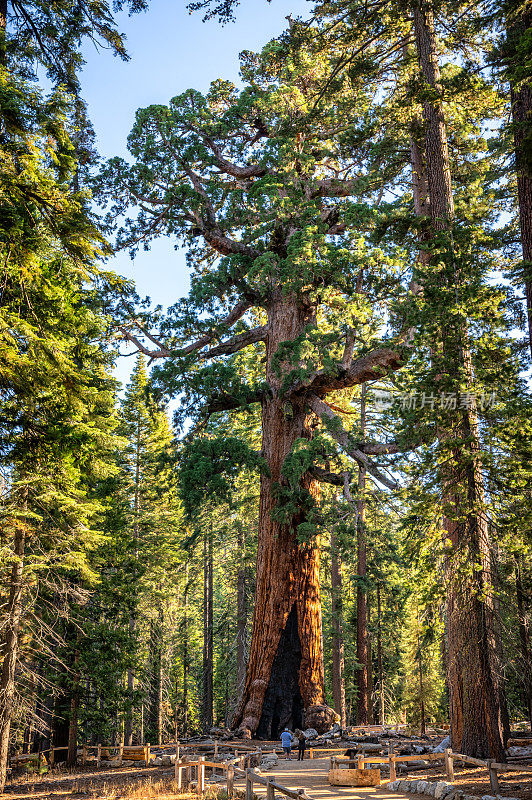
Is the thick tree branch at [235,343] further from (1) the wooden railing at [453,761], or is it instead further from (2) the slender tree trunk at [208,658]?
(1) the wooden railing at [453,761]

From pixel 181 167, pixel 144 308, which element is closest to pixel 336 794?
pixel 144 308

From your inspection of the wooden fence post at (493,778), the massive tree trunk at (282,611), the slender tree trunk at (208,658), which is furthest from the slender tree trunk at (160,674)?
the wooden fence post at (493,778)

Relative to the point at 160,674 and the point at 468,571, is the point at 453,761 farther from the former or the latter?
the point at 160,674

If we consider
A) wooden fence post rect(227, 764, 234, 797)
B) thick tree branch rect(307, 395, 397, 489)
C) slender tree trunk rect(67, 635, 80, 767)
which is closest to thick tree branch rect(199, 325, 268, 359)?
thick tree branch rect(307, 395, 397, 489)

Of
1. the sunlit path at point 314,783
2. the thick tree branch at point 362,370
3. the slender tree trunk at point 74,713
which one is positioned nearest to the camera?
the sunlit path at point 314,783

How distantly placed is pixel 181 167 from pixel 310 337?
7.73 metres

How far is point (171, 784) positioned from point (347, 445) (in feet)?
27.3

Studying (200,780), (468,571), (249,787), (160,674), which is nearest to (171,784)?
(200,780)

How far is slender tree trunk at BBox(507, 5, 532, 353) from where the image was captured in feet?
29.0

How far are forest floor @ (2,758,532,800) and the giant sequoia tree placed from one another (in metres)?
3.10

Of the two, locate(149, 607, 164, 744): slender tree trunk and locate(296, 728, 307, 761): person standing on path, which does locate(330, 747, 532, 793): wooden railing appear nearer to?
locate(296, 728, 307, 761): person standing on path

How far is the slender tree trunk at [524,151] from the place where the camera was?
8836 mm

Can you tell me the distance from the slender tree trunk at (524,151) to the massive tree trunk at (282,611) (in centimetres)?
933

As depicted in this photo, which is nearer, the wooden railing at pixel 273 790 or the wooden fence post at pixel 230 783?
the wooden railing at pixel 273 790
